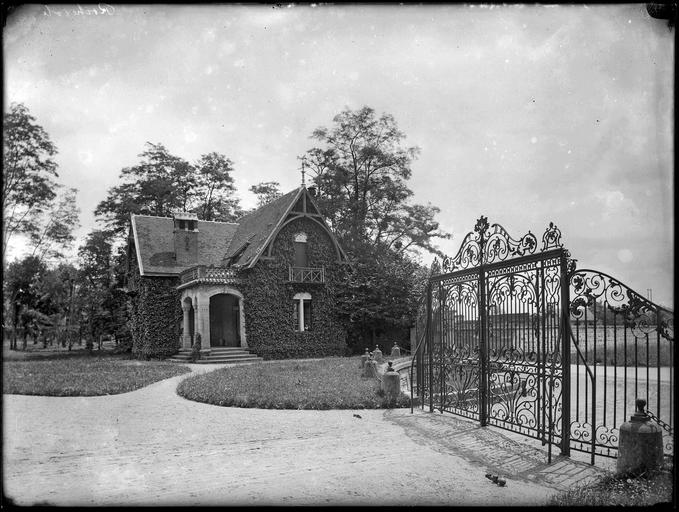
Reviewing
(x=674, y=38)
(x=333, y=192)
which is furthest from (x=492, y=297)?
(x=333, y=192)

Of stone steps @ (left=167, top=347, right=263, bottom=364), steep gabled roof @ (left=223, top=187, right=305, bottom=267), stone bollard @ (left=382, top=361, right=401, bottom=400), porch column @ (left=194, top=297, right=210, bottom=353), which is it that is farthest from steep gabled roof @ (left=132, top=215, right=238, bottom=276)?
stone bollard @ (left=382, top=361, right=401, bottom=400)

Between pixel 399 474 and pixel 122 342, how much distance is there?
101 ft

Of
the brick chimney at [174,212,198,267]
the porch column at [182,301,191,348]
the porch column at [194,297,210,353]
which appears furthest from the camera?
the brick chimney at [174,212,198,267]

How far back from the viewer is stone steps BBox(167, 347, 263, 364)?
24094 mm

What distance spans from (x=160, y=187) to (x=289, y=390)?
86.0 feet

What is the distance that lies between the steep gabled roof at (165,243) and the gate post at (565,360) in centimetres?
2399

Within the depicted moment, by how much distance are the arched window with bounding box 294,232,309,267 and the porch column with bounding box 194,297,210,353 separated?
18.3ft

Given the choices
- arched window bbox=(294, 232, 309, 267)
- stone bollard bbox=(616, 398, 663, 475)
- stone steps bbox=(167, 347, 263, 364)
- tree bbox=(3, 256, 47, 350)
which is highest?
arched window bbox=(294, 232, 309, 267)

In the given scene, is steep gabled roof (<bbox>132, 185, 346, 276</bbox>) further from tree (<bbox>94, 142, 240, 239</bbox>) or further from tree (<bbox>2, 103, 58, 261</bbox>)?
tree (<bbox>2, 103, 58, 261</bbox>)

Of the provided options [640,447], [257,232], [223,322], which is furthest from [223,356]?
[640,447]

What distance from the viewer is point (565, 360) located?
692 cm

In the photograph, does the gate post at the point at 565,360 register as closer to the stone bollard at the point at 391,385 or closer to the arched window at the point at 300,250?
the stone bollard at the point at 391,385

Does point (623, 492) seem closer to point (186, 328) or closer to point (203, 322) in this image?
point (203, 322)

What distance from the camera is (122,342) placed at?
108 feet
